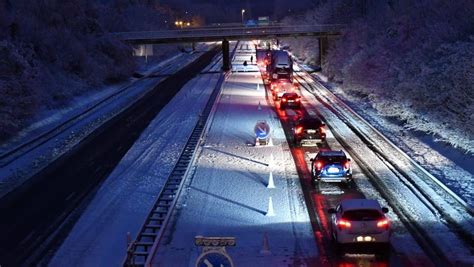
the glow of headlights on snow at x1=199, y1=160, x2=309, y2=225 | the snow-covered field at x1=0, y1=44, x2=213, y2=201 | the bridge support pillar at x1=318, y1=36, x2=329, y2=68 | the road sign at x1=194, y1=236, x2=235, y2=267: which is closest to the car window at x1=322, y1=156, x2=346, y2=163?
the glow of headlights on snow at x1=199, y1=160, x2=309, y2=225

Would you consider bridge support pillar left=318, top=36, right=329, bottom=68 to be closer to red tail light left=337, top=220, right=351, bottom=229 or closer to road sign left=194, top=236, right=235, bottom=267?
red tail light left=337, top=220, right=351, bottom=229

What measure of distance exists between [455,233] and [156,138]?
902 inches

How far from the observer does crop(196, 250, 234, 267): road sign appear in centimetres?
1269

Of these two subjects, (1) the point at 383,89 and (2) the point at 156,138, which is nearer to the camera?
(2) the point at 156,138

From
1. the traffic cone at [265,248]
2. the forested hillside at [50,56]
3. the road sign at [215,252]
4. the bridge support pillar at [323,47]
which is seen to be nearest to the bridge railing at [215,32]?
the bridge support pillar at [323,47]

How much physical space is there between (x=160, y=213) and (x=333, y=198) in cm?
679

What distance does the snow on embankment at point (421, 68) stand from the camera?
34.8 metres

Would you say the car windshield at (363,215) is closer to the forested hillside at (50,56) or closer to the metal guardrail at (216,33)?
the forested hillside at (50,56)

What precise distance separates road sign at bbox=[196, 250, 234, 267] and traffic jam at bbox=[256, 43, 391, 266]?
656 centimetres

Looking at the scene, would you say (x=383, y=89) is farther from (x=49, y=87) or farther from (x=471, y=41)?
(x=49, y=87)

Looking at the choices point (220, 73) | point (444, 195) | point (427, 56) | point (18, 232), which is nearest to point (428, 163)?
point (444, 195)

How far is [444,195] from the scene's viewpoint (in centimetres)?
2581

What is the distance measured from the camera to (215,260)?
502 inches

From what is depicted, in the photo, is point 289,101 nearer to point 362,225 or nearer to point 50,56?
point 50,56
